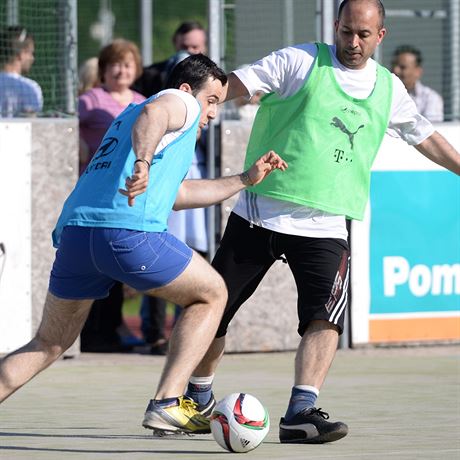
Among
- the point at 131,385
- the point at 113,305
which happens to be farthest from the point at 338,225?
the point at 113,305

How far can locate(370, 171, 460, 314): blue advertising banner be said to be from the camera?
1225 cm

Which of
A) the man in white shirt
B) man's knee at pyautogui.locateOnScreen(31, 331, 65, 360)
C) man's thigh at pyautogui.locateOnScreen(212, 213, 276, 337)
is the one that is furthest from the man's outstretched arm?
the man in white shirt

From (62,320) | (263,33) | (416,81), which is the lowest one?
(62,320)

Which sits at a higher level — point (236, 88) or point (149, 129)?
point (236, 88)

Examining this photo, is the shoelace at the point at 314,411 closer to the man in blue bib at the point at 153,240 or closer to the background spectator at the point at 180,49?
the man in blue bib at the point at 153,240

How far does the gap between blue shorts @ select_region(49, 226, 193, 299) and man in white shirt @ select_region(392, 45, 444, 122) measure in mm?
5872

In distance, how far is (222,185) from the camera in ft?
23.6

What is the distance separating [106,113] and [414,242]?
101 inches

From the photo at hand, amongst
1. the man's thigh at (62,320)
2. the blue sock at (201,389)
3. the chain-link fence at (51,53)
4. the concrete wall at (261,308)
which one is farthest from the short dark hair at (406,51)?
the man's thigh at (62,320)

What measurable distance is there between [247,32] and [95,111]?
127cm

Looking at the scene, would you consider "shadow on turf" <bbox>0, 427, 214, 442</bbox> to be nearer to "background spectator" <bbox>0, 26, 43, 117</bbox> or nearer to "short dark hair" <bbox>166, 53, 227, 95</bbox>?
"short dark hair" <bbox>166, 53, 227, 95</bbox>

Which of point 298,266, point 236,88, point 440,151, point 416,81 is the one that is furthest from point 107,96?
point 298,266

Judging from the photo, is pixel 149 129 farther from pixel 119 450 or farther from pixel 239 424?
pixel 119 450

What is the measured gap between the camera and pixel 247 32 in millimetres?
11938
